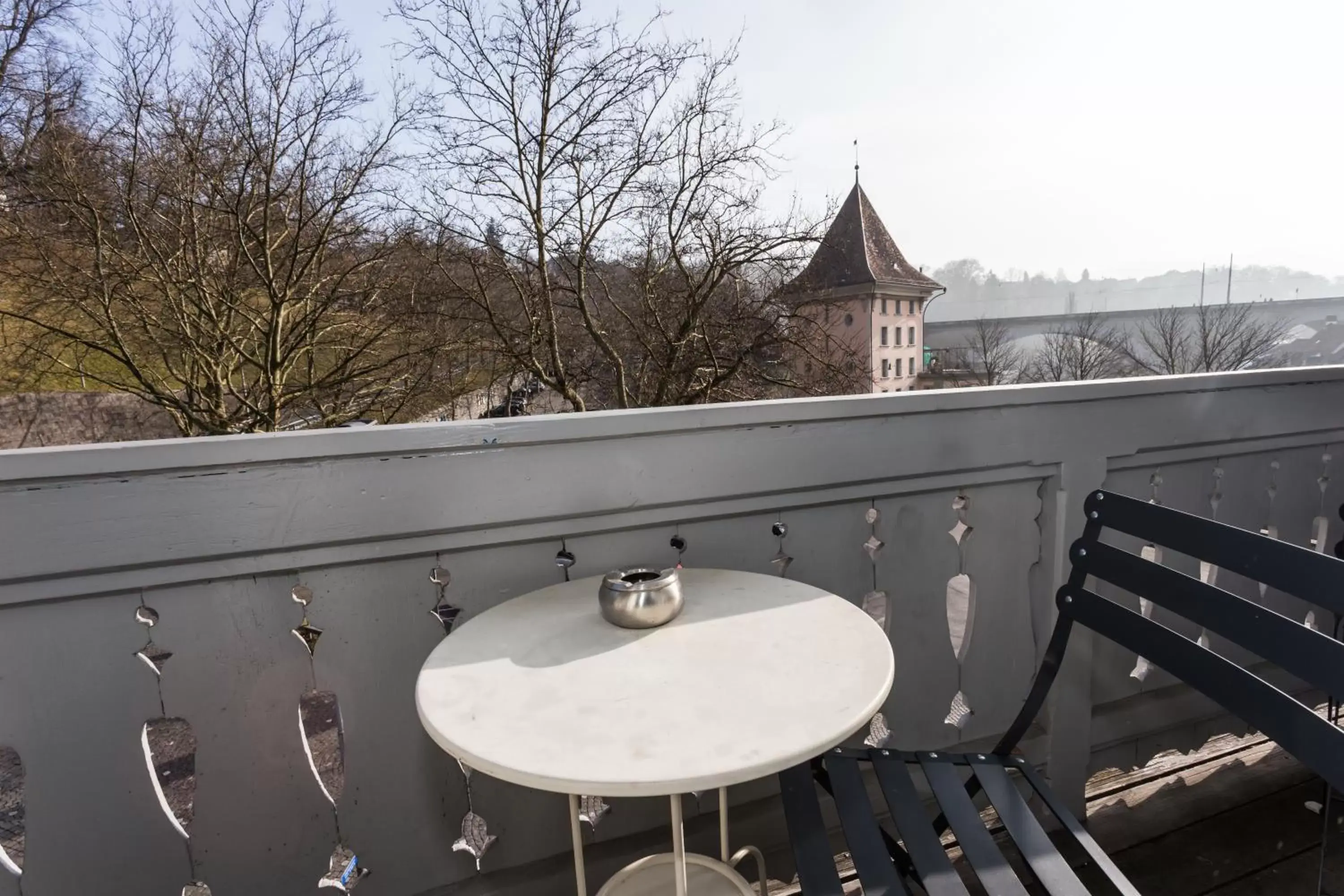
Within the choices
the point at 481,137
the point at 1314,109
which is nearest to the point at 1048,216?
the point at 1314,109

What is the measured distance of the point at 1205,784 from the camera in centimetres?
170

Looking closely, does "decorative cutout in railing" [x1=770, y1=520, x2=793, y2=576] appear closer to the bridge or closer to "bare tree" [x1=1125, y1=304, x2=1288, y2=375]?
the bridge

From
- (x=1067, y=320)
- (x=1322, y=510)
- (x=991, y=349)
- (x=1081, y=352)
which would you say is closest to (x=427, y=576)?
(x=1322, y=510)

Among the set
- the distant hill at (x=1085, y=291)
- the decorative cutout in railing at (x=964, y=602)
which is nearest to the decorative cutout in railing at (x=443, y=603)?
the decorative cutout in railing at (x=964, y=602)

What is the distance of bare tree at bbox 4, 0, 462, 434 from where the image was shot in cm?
855

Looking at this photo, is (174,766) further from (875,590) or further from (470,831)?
(875,590)

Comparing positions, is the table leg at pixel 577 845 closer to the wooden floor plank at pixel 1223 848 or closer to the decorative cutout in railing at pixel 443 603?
the decorative cutout in railing at pixel 443 603

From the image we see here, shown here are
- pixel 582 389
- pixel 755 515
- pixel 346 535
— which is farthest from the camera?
pixel 582 389

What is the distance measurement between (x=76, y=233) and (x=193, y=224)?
1.45 metres

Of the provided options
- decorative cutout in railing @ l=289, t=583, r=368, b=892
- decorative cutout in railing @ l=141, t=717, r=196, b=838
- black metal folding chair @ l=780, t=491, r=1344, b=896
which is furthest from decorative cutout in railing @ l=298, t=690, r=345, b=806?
black metal folding chair @ l=780, t=491, r=1344, b=896

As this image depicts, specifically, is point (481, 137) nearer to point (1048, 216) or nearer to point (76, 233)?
point (76, 233)

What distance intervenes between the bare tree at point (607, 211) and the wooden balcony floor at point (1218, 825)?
28.9ft

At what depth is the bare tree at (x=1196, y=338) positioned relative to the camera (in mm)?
20953

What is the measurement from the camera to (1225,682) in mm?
899
